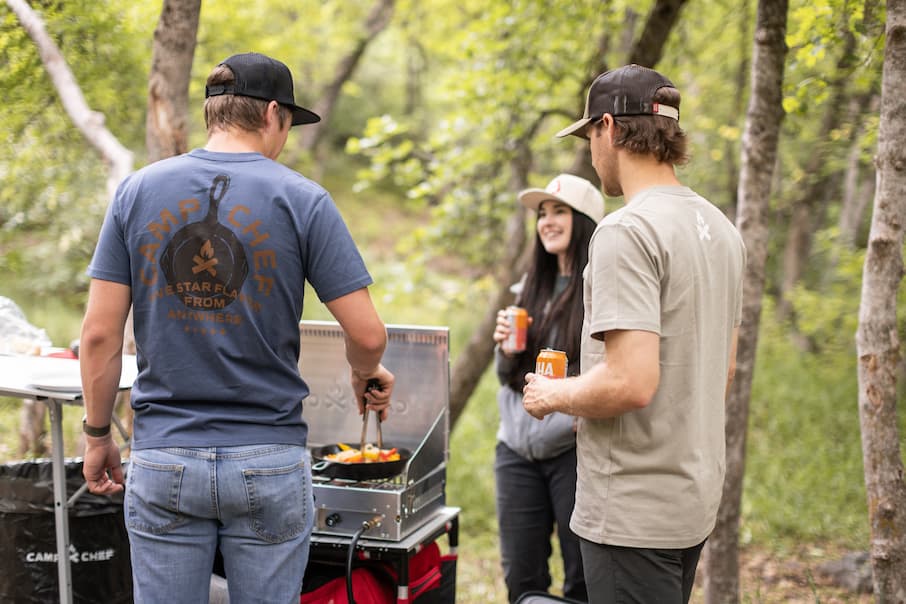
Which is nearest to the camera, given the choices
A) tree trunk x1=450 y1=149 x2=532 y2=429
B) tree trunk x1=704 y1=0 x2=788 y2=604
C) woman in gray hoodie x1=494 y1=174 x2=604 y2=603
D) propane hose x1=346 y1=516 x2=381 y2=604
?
propane hose x1=346 y1=516 x2=381 y2=604

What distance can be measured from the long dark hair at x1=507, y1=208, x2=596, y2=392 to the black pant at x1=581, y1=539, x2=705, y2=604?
1.18 meters

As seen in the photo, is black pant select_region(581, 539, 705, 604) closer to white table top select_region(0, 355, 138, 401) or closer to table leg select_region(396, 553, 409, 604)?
table leg select_region(396, 553, 409, 604)

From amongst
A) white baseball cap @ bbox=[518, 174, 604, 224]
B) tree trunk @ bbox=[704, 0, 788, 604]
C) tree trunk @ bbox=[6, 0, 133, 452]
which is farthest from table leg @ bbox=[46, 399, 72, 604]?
tree trunk @ bbox=[704, 0, 788, 604]

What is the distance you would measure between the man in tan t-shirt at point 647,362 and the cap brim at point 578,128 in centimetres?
1

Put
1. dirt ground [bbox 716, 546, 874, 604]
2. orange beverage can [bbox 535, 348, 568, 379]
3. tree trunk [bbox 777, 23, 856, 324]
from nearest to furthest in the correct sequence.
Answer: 1. orange beverage can [bbox 535, 348, 568, 379]
2. dirt ground [bbox 716, 546, 874, 604]
3. tree trunk [bbox 777, 23, 856, 324]

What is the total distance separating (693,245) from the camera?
76.5 inches

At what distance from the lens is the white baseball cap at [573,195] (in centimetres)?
328

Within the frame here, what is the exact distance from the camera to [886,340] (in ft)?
9.49

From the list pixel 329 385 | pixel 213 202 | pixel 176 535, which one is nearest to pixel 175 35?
pixel 329 385

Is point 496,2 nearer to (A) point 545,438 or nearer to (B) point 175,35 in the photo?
(B) point 175,35

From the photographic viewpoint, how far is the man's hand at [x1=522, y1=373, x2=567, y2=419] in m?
2.00

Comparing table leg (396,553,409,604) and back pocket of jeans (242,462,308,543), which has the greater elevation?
back pocket of jeans (242,462,308,543)

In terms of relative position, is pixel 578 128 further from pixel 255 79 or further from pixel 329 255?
pixel 255 79

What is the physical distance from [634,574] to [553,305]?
A: 4.67 ft
